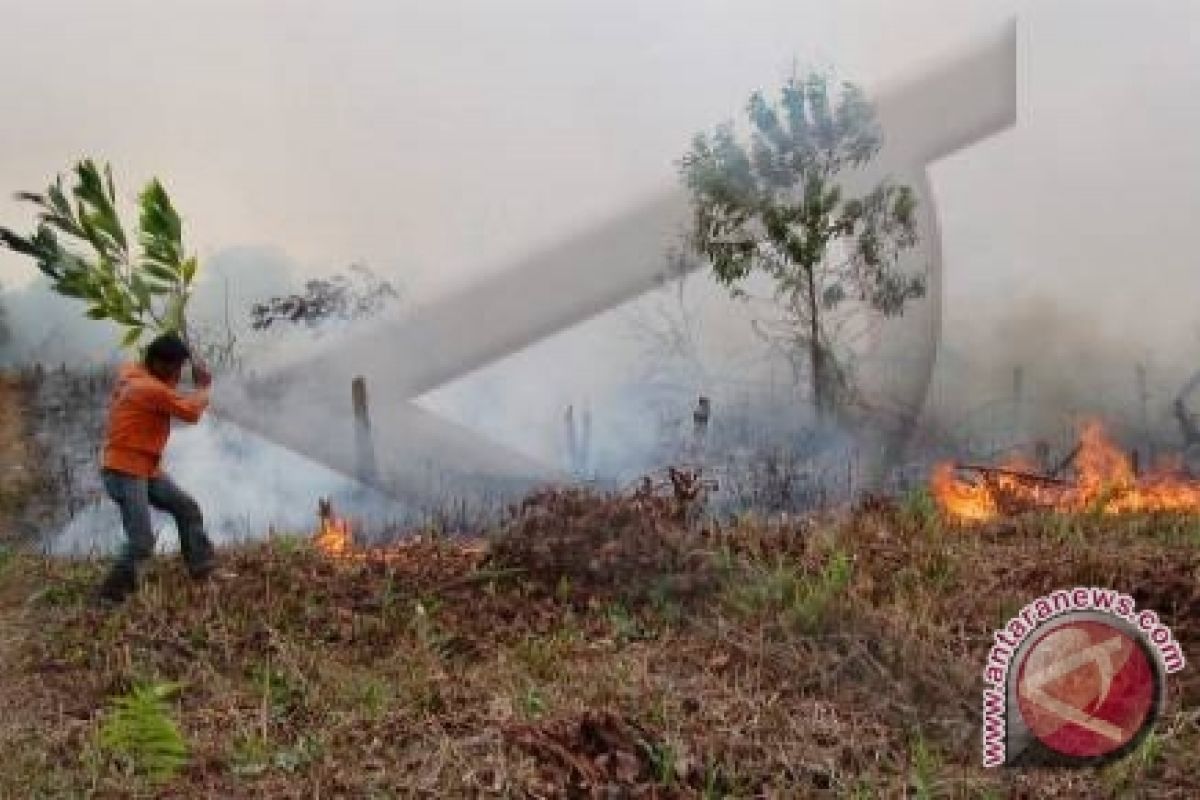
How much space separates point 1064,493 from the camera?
11.6 metres

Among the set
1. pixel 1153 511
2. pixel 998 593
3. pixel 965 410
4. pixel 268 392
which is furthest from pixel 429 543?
pixel 965 410

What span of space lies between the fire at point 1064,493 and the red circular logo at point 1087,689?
158 inches

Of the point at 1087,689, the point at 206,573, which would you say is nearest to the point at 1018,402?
the point at 206,573

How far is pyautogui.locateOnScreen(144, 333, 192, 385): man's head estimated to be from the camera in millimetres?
8594

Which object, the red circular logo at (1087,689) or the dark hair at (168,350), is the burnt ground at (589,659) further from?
the dark hair at (168,350)

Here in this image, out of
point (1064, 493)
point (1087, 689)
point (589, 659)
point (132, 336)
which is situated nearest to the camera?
point (1087, 689)

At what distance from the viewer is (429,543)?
9.63m

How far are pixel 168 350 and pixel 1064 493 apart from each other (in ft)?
21.5

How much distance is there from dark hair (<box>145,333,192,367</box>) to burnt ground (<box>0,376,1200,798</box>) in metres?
1.27

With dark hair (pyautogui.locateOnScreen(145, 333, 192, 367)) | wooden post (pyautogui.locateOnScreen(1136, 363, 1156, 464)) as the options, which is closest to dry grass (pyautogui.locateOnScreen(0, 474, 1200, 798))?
dark hair (pyautogui.locateOnScreen(145, 333, 192, 367))

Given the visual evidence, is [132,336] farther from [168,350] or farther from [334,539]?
[334,539]

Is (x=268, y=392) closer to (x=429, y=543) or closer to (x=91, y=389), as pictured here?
(x=91, y=389)

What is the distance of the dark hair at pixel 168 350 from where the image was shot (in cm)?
859

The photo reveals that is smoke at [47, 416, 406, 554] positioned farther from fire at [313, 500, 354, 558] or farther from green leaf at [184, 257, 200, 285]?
green leaf at [184, 257, 200, 285]
